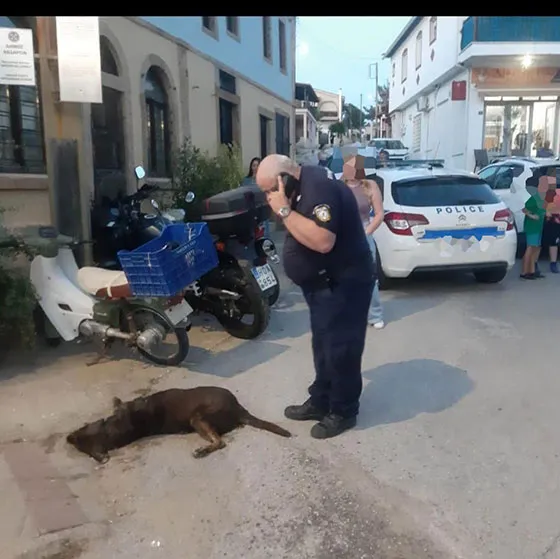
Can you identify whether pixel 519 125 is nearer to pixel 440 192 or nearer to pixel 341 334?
pixel 440 192

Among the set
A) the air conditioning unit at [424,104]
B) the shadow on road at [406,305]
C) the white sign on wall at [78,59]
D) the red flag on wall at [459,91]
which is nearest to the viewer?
the white sign on wall at [78,59]

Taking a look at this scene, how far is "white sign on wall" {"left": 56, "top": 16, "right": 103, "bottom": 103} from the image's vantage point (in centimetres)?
647

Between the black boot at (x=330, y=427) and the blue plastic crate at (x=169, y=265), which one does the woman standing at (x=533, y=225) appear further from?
the black boot at (x=330, y=427)

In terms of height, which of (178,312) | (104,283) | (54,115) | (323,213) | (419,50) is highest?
(419,50)

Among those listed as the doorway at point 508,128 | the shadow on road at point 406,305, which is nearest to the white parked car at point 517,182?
the shadow on road at point 406,305

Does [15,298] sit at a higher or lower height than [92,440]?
higher

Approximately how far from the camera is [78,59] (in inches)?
258

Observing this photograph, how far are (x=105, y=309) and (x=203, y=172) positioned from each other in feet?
19.7

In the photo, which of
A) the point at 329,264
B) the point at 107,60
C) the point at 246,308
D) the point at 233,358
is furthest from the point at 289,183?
the point at 107,60

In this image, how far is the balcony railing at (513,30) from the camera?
20.8 metres

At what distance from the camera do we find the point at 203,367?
17.6 ft

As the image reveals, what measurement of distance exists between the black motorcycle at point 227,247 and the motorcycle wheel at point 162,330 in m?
0.65

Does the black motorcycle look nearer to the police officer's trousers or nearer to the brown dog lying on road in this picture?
the brown dog lying on road

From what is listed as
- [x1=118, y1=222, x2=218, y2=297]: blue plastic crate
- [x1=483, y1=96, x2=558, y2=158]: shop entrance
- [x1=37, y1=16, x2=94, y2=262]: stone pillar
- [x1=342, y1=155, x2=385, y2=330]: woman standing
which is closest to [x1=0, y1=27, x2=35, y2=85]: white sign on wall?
[x1=37, y1=16, x2=94, y2=262]: stone pillar
